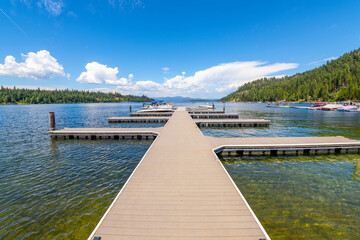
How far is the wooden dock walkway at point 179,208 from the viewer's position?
4133 millimetres

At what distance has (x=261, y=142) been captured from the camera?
1368 centimetres

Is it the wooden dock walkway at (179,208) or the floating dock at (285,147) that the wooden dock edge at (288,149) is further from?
the wooden dock walkway at (179,208)

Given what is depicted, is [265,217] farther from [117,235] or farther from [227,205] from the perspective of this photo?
[117,235]

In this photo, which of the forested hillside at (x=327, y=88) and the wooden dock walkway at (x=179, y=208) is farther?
the forested hillside at (x=327, y=88)

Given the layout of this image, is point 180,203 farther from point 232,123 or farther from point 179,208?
point 232,123

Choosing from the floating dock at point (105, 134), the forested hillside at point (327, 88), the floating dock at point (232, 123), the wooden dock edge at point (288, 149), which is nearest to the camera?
the wooden dock edge at point (288, 149)

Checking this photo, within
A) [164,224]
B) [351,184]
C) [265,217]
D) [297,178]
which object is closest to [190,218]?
[164,224]

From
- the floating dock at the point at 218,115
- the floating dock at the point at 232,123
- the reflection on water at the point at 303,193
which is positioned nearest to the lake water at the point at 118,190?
the reflection on water at the point at 303,193

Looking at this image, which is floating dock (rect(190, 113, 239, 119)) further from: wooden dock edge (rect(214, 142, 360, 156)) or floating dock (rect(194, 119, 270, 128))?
wooden dock edge (rect(214, 142, 360, 156))

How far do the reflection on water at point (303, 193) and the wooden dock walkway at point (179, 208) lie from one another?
186 centimetres

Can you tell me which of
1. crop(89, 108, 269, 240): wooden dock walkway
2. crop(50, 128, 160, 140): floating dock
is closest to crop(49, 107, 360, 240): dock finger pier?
crop(89, 108, 269, 240): wooden dock walkway

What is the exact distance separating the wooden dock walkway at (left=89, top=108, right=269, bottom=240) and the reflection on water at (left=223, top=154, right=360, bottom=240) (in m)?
1.86

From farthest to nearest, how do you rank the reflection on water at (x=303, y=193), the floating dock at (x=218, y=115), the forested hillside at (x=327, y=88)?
the forested hillside at (x=327, y=88)
the floating dock at (x=218, y=115)
the reflection on water at (x=303, y=193)

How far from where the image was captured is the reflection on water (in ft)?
19.0
